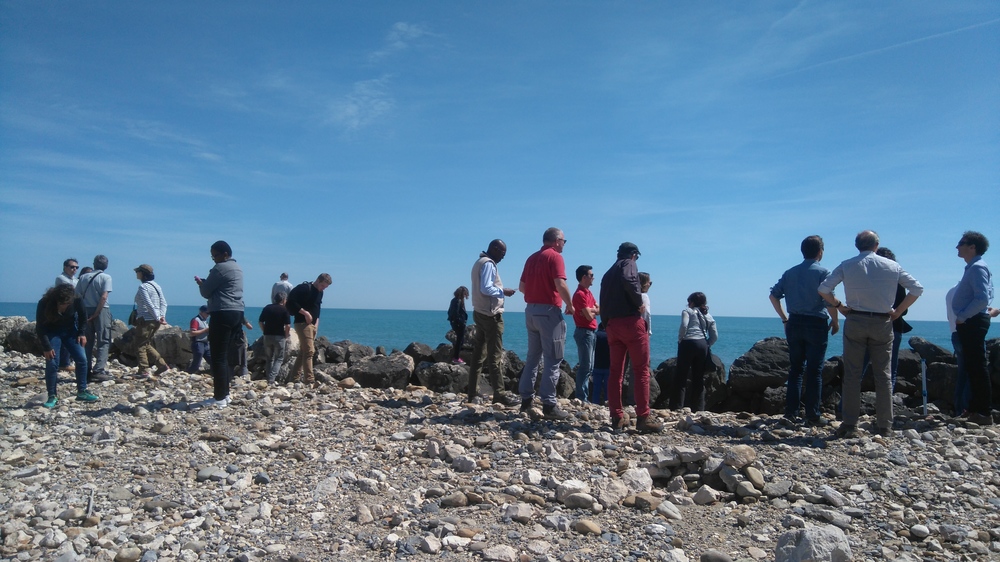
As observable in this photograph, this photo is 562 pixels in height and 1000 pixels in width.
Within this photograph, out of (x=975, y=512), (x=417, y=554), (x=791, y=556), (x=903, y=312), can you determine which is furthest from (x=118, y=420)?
(x=903, y=312)

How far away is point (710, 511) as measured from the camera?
500 cm

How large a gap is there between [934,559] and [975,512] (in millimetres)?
1066

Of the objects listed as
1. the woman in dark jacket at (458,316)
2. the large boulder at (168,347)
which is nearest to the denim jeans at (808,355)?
the woman in dark jacket at (458,316)

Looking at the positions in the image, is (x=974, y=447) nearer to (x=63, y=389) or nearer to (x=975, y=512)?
(x=975, y=512)

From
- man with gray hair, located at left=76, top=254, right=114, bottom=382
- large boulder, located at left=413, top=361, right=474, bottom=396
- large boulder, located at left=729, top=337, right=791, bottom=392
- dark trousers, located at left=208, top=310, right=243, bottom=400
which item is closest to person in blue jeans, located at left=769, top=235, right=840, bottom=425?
dark trousers, located at left=208, top=310, right=243, bottom=400

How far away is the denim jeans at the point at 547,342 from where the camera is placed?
731 cm

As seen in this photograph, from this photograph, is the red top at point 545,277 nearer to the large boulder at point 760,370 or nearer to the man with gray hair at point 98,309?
the man with gray hair at point 98,309

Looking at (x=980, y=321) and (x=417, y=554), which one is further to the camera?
(x=980, y=321)

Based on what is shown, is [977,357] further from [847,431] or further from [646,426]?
[646,426]

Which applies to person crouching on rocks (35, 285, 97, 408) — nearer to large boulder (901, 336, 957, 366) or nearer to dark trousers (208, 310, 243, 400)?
dark trousers (208, 310, 243, 400)

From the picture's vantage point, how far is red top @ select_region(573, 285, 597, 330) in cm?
945

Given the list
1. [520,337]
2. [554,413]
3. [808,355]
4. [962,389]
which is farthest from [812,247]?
[520,337]

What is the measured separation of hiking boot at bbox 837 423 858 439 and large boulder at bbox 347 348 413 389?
9451 millimetres

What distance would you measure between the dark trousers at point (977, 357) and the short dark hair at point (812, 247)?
1.78m
